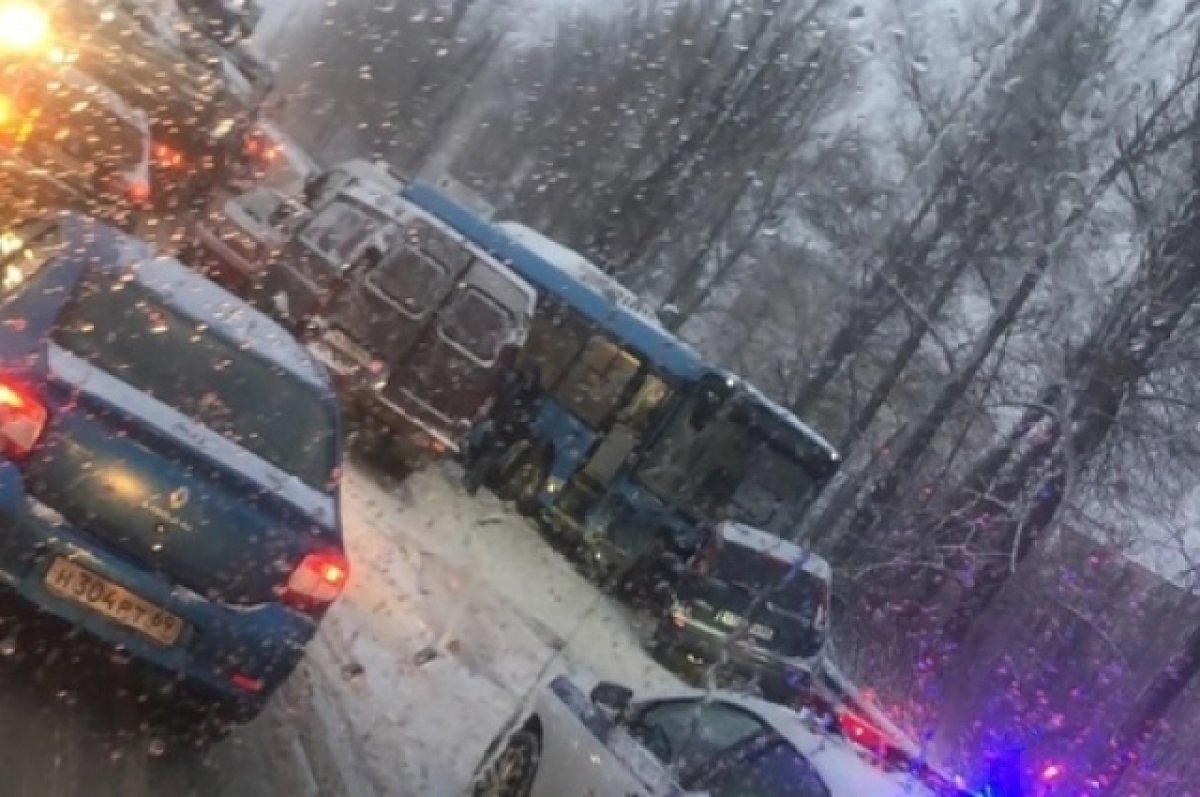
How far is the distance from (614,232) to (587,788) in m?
35.6

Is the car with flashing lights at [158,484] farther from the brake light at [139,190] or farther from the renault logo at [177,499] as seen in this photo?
the brake light at [139,190]

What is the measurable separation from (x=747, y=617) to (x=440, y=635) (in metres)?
6.86

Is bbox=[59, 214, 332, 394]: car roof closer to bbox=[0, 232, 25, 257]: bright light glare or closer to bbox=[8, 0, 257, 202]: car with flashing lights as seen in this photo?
bbox=[0, 232, 25, 257]: bright light glare

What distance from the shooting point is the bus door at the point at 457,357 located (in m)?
17.3

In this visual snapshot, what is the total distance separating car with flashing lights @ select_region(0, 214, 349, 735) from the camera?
6.39m

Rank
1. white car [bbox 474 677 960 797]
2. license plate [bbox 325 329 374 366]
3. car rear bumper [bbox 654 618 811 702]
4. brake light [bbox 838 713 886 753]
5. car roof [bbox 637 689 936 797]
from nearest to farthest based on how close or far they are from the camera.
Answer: white car [bbox 474 677 960 797], car roof [bbox 637 689 936 797], brake light [bbox 838 713 886 753], license plate [bbox 325 329 374 366], car rear bumper [bbox 654 618 811 702]

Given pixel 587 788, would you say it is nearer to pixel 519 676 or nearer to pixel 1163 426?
pixel 519 676

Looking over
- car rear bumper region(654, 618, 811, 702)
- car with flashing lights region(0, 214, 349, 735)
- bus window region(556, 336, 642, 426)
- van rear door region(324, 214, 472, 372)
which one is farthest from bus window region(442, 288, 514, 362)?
car with flashing lights region(0, 214, 349, 735)

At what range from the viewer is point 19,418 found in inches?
249

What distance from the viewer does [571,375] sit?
882 inches

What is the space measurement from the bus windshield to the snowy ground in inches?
76.7

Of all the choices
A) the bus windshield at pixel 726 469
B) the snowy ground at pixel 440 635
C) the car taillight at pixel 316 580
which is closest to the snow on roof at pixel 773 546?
the snowy ground at pixel 440 635

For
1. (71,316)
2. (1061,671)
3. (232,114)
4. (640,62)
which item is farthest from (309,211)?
(640,62)

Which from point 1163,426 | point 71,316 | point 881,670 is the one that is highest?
point 1163,426
